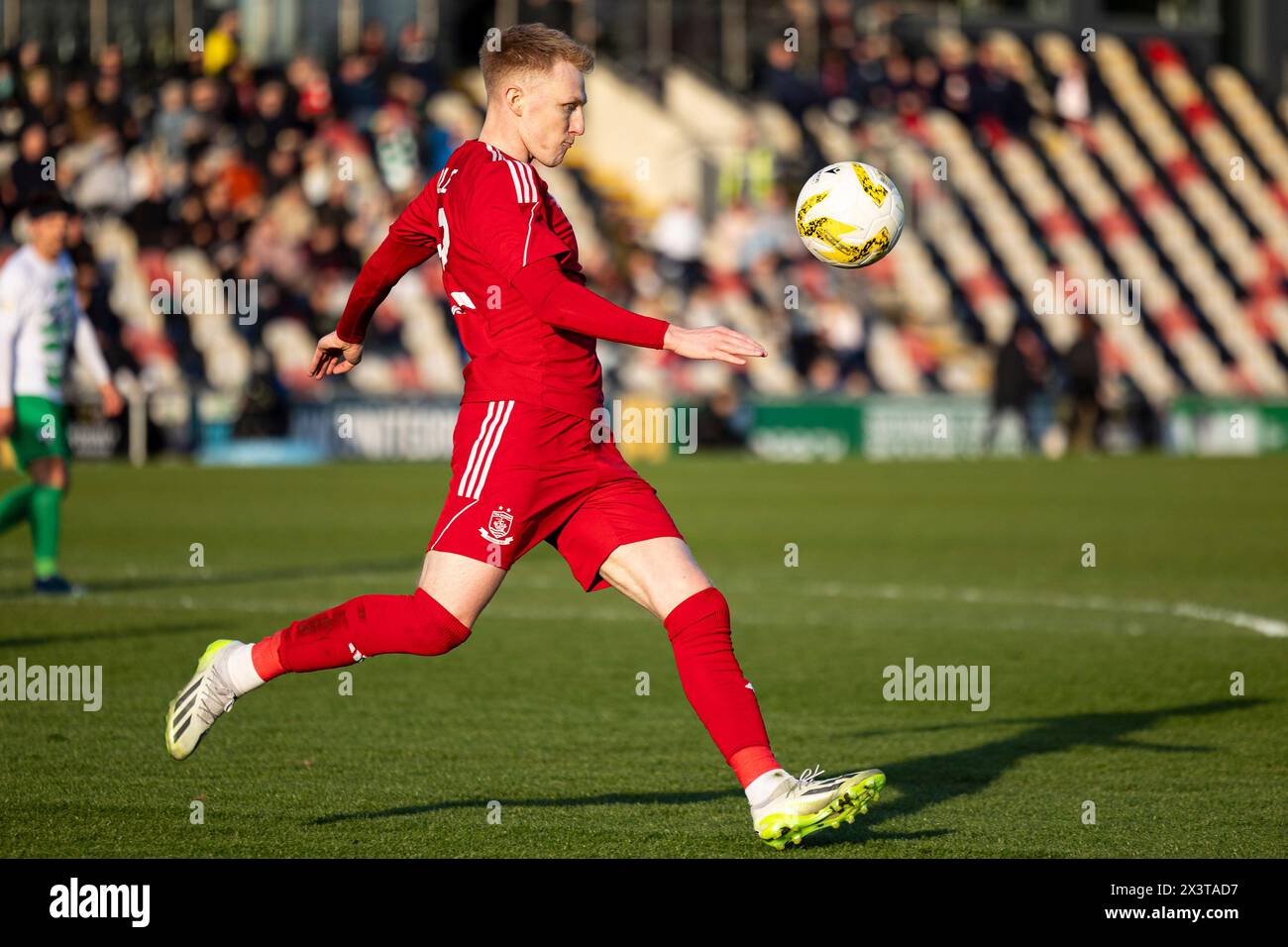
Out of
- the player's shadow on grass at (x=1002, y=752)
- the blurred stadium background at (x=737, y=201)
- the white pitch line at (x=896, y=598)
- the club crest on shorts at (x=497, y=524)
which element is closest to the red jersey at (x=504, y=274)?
the club crest on shorts at (x=497, y=524)

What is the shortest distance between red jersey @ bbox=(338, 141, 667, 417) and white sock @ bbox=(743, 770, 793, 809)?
1.08 meters

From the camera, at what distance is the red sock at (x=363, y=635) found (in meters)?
5.19

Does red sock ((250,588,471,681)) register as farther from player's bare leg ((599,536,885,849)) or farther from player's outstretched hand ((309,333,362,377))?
player's outstretched hand ((309,333,362,377))

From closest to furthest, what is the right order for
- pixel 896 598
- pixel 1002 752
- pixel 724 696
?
pixel 724 696, pixel 1002 752, pixel 896 598

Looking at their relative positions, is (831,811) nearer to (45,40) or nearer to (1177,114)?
(45,40)

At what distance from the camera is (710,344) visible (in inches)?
188

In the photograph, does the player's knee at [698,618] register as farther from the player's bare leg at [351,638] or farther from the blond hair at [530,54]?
the blond hair at [530,54]

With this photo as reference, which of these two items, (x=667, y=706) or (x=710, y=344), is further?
(x=667, y=706)

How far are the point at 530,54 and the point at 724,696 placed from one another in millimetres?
1781

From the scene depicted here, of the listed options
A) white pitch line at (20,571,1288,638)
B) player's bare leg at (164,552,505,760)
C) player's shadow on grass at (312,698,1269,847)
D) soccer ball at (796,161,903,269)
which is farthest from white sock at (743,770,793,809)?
white pitch line at (20,571,1288,638)

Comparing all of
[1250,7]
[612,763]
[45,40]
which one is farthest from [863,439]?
[612,763]

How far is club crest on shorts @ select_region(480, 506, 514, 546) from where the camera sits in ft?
16.9

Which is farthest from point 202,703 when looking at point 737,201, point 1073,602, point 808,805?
point 737,201

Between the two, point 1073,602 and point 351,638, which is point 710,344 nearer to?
point 351,638
